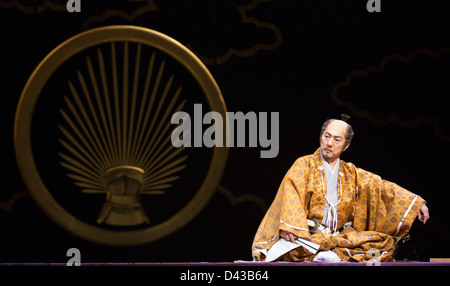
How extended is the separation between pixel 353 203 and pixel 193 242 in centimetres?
128

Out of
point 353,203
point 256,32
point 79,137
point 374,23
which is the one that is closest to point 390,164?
point 353,203

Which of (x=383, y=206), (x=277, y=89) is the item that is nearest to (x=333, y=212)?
(x=383, y=206)

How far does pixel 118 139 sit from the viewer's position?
5039 mm

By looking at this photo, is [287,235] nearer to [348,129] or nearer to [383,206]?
[383,206]

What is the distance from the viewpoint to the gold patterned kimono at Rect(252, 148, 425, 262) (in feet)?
15.7

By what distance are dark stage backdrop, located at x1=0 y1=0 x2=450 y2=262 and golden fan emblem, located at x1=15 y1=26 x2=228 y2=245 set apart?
0.66ft

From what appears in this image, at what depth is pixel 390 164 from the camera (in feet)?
17.9

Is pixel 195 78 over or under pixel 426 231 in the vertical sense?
over

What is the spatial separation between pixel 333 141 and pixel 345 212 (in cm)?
54

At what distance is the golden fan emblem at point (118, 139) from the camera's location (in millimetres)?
4965

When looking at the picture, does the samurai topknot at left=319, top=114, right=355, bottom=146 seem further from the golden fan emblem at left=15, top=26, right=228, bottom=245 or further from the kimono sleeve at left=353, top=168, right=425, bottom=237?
the golden fan emblem at left=15, top=26, right=228, bottom=245

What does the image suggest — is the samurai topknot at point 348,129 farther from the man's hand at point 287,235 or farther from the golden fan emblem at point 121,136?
the golden fan emblem at point 121,136

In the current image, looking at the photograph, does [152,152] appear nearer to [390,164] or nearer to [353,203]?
[353,203]
